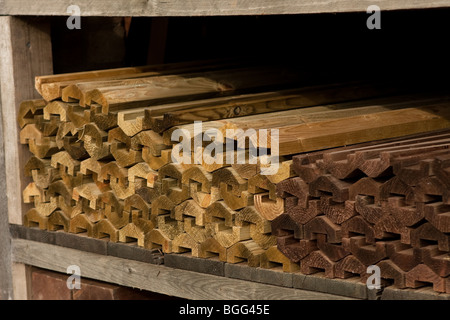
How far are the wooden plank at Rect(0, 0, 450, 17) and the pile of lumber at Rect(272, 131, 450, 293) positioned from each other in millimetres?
594

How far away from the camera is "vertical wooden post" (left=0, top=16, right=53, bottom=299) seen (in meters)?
5.30

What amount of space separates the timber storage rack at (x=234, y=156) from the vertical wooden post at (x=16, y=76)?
1 centimetres

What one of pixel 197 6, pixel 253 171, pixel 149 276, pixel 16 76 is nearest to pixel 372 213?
pixel 253 171

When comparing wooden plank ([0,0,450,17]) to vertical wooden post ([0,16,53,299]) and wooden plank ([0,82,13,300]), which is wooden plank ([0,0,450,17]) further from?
wooden plank ([0,82,13,300])

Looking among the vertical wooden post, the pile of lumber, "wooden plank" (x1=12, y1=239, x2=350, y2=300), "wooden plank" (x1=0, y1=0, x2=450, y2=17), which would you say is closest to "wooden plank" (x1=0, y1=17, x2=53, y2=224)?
the vertical wooden post

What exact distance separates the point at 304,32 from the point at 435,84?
117cm

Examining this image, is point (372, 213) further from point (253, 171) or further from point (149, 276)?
point (149, 276)

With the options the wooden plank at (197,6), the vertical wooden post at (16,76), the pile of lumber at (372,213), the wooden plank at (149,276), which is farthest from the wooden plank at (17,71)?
the pile of lumber at (372,213)

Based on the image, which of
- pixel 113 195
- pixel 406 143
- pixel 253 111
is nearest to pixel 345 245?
pixel 406 143

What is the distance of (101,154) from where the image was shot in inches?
189

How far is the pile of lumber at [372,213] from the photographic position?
11.6 ft

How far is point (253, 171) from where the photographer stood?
4102 millimetres

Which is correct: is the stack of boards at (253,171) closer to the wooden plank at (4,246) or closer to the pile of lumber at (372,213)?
the pile of lumber at (372,213)

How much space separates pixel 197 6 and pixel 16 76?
1.56 m
